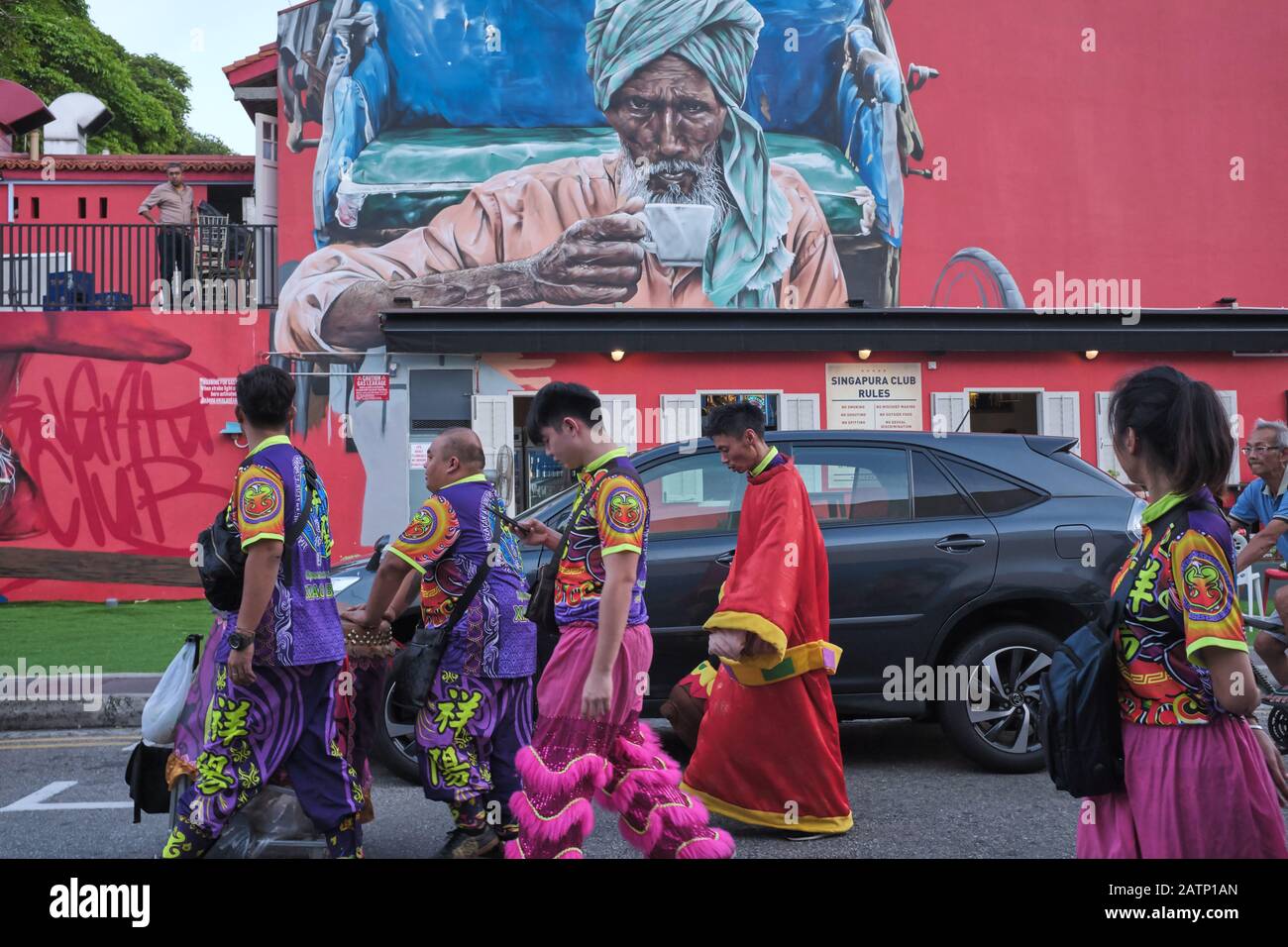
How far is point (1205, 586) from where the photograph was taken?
2.60 m

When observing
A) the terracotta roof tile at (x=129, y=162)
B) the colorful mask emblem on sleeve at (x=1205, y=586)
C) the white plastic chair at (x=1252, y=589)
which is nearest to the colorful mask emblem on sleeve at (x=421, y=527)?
the colorful mask emblem on sleeve at (x=1205, y=586)

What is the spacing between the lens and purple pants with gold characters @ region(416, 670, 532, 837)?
14.2ft

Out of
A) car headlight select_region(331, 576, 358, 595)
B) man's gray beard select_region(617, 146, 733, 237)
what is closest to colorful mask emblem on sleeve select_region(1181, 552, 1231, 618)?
car headlight select_region(331, 576, 358, 595)

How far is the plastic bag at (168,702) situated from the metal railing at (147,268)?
12.2 metres

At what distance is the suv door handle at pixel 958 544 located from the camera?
6.11m

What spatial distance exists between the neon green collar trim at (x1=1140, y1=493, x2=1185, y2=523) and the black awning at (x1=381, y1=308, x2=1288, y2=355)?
39.9 ft

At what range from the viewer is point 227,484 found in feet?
48.6

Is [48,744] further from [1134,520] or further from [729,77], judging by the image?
[729,77]

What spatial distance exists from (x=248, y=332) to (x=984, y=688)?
1187cm

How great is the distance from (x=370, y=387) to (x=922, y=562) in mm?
10245

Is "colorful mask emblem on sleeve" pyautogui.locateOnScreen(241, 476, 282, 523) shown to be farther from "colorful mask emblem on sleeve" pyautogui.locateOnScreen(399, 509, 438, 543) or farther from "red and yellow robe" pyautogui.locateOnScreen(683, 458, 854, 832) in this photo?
"red and yellow robe" pyautogui.locateOnScreen(683, 458, 854, 832)

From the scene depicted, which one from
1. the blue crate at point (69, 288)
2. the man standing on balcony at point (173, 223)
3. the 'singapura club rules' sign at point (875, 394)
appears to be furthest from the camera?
the man standing on balcony at point (173, 223)

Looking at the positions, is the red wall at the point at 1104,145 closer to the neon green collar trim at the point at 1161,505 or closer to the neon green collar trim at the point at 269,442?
the neon green collar trim at the point at 269,442
